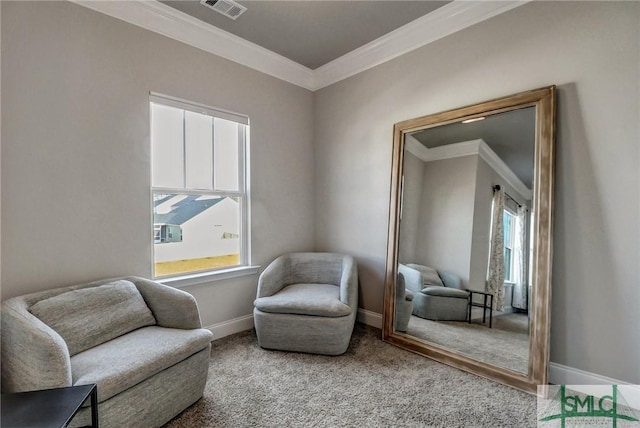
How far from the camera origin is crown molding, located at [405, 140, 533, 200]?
215 centimetres

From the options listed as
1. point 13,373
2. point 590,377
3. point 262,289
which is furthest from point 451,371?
point 13,373

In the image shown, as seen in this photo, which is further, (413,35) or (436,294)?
(413,35)

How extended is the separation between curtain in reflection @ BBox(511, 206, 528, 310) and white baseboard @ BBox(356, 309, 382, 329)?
1274 millimetres

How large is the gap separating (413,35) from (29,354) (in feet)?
11.2

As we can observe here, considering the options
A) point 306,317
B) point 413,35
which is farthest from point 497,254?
point 413,35

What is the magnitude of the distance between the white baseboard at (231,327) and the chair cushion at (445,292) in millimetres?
1735

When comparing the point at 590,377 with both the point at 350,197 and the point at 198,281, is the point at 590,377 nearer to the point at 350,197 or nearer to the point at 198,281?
the point at 350,197

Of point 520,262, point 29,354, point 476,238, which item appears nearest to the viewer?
point 29,354

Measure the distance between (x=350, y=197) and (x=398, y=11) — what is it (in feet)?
5.67

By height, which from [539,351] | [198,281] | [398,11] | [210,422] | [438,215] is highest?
[398,11]

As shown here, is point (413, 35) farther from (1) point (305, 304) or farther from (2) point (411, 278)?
(1) point (305, 304)

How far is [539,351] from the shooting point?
76.8 inches

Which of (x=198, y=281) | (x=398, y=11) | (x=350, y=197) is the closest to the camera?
(x=398, y=11)

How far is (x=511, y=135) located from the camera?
7.22 ft
